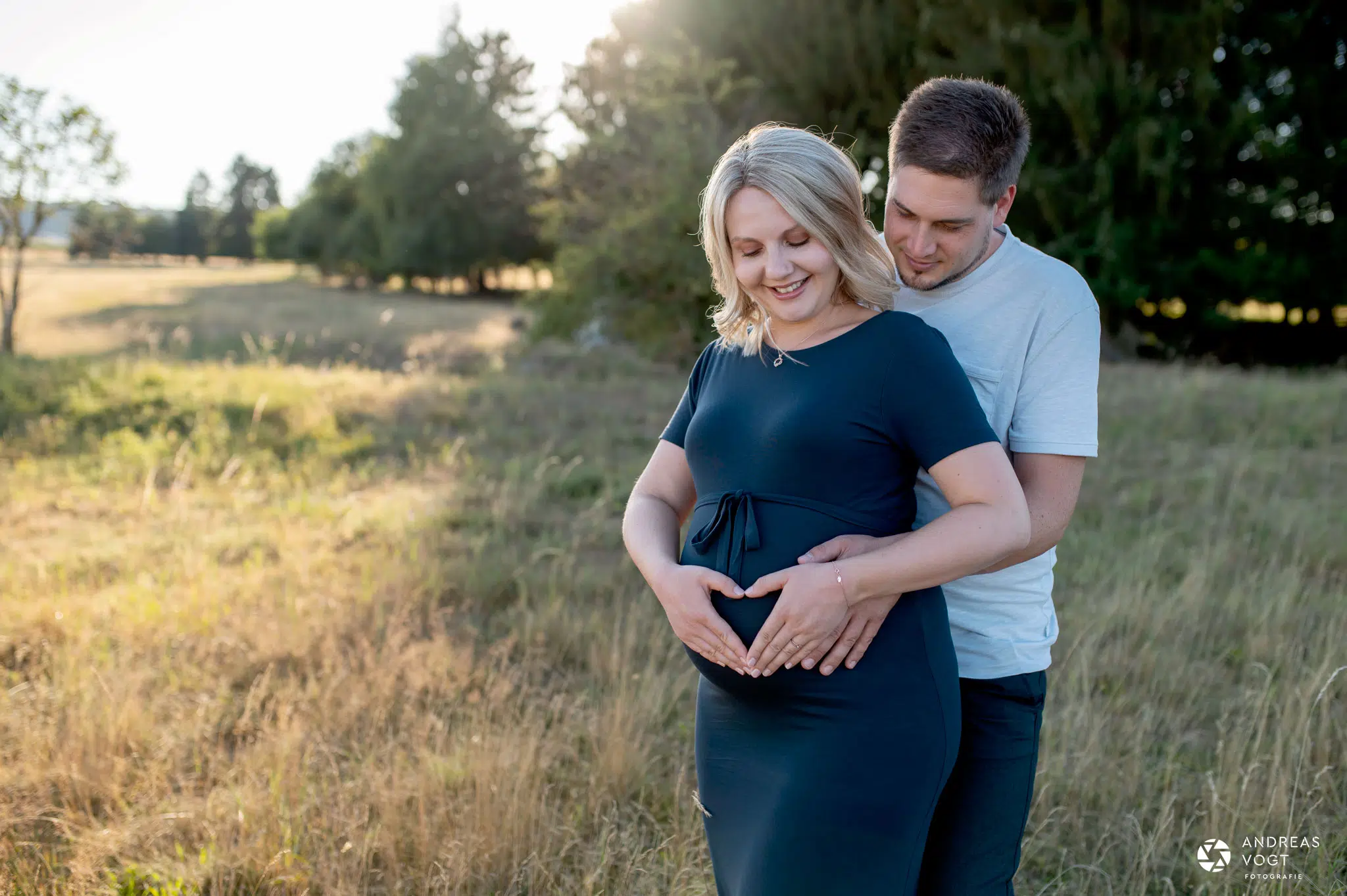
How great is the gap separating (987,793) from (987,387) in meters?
0.86

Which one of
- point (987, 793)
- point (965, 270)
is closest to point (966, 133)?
point (965, 270)

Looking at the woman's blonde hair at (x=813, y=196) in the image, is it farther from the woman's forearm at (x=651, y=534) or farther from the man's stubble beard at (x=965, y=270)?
the woman's forearm at (x=651, y=534)

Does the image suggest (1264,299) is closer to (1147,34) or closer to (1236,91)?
(1236,91)

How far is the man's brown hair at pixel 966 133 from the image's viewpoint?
1933 millimetres

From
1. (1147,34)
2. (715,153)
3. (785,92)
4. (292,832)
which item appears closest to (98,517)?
(292,832)

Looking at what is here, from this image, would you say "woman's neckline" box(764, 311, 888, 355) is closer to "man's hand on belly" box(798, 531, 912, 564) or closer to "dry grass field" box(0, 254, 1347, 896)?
"man's hand on belly" box(798, 531, 912, 564)

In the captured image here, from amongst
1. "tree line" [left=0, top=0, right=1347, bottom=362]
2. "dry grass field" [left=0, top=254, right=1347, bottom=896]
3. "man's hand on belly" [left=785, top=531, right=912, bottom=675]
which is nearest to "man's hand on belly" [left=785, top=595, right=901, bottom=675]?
"man's hand on belly" [left=785, top=531, right=912, bottom=675]

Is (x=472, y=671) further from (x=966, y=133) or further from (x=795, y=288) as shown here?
(x=966, y=133)

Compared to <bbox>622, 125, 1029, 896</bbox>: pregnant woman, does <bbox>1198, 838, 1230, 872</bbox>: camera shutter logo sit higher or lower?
lower

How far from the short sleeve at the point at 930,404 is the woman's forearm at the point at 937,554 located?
0.40 ft

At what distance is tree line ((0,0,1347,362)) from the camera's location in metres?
14.8

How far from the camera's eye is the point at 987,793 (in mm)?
2000

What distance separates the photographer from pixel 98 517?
6.81 m

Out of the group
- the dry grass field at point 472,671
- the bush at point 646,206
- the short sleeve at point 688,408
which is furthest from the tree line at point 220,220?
the short sleeve at point 688,408
